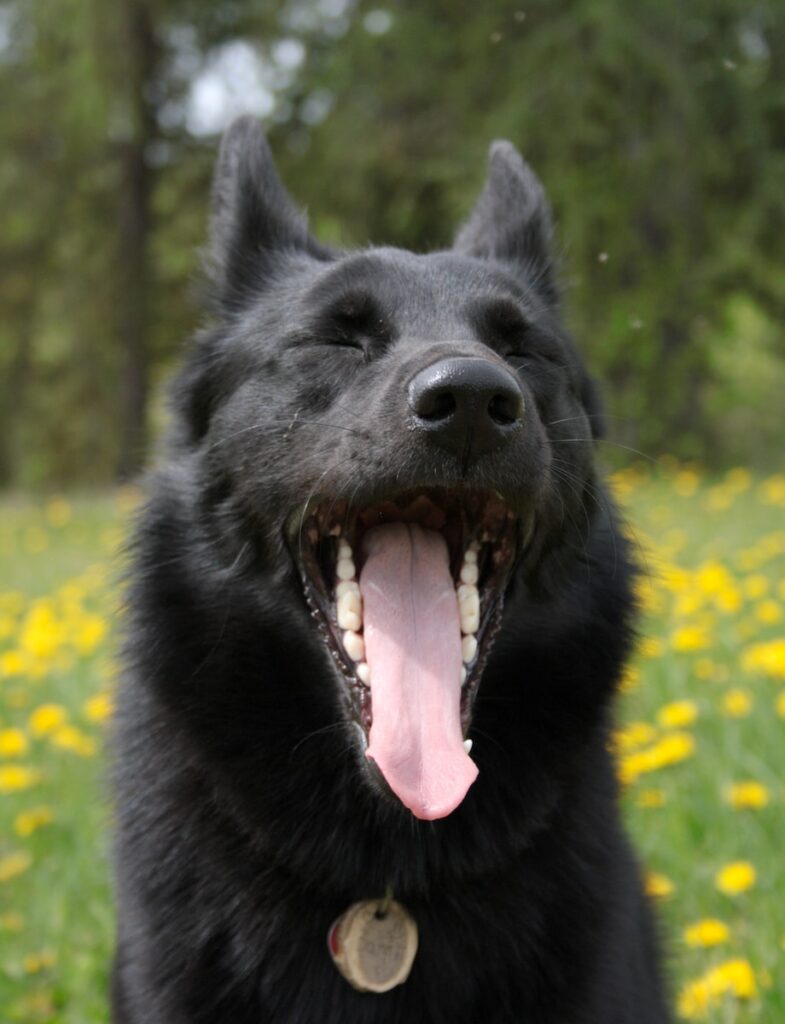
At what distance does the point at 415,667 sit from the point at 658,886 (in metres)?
1.36

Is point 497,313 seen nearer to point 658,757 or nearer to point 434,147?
point 658,757

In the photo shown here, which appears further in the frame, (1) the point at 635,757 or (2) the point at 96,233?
(2) the point at 96,233

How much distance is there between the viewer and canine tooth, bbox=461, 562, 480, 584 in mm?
2096

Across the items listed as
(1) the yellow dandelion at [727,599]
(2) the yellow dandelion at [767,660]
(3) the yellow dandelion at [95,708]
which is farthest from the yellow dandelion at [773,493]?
(3) the yellow dandelion at [95,708]

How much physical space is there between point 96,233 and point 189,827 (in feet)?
44.7

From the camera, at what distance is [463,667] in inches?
78.2

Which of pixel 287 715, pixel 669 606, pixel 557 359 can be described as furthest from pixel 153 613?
pixel 669 606

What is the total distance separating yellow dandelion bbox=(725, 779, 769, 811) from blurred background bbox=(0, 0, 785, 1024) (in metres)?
0.03

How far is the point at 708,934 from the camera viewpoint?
2555mm

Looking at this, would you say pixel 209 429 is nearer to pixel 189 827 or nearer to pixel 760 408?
pixel 189 827

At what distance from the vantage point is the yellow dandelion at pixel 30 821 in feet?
11.2

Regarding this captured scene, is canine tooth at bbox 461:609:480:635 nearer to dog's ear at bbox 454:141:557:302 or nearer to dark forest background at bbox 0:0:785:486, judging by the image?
dog's ear at bbox 454:141:557:302

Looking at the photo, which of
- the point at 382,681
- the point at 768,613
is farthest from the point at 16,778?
the point at 768,613

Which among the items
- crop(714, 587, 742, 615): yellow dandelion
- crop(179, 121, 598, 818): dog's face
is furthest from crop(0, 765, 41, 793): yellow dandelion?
crop(714, 587, 742, 615): yellow dandelion
